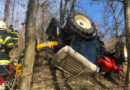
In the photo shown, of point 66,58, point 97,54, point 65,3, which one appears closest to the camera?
point 66,58

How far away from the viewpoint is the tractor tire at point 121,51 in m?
5.75

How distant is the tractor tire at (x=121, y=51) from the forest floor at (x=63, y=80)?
0.95 m

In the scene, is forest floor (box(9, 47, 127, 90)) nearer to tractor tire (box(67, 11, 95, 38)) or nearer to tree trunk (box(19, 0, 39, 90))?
tree trunk (box(19, 0, 39, 90))

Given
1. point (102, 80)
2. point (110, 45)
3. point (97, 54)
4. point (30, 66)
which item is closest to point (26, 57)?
point (30, 66)

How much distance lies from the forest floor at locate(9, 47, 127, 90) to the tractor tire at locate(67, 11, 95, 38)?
151 cm

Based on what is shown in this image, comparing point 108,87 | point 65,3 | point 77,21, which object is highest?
point 65,3

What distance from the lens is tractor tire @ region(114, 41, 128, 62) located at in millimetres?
5750

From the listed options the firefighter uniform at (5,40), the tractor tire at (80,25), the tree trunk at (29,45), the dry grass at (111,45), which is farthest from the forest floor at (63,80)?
the tractor tire at (80,25)

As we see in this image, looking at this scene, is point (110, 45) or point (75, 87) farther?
point (110, 45)

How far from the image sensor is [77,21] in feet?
17.5

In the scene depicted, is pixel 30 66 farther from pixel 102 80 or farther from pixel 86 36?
pixel 102 80

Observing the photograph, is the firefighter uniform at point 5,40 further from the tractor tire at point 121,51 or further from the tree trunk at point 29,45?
the tractor tire at point 121,51

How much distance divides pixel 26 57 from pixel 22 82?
0.55m

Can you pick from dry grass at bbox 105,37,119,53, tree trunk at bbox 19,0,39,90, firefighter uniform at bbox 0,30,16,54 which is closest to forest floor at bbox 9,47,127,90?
firefighter uniform at bbox 0,30,16,54
